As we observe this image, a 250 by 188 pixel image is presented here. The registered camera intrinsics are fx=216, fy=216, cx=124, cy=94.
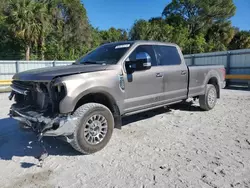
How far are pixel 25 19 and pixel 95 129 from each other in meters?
18.4

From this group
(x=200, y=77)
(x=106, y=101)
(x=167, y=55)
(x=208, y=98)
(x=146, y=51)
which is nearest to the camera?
(x=106, y=101)

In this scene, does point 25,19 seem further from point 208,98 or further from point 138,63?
point 138,63

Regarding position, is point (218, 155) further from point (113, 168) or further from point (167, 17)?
point (167, 17)

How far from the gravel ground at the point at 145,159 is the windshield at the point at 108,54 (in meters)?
1.62

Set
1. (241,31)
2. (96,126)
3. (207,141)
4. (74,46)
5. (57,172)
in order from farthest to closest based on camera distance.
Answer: (241,31) → (74,46) → (207,141) → (96,126) → (57,172)

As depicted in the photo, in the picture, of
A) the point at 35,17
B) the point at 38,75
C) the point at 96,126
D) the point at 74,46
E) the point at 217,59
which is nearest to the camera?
the point at 38,75

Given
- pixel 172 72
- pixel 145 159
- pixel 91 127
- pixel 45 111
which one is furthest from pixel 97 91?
pixel 172 72

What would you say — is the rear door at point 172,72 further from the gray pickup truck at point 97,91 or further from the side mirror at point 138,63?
the side mirror at point 138,63

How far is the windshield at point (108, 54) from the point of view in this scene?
4296mm

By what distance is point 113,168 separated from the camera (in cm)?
326

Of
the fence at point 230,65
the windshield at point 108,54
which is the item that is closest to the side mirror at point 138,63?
the windshield at point 108,54

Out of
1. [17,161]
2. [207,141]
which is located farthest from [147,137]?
[17,161]

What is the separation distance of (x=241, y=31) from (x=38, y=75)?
44.1m

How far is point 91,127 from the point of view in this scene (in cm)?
368
